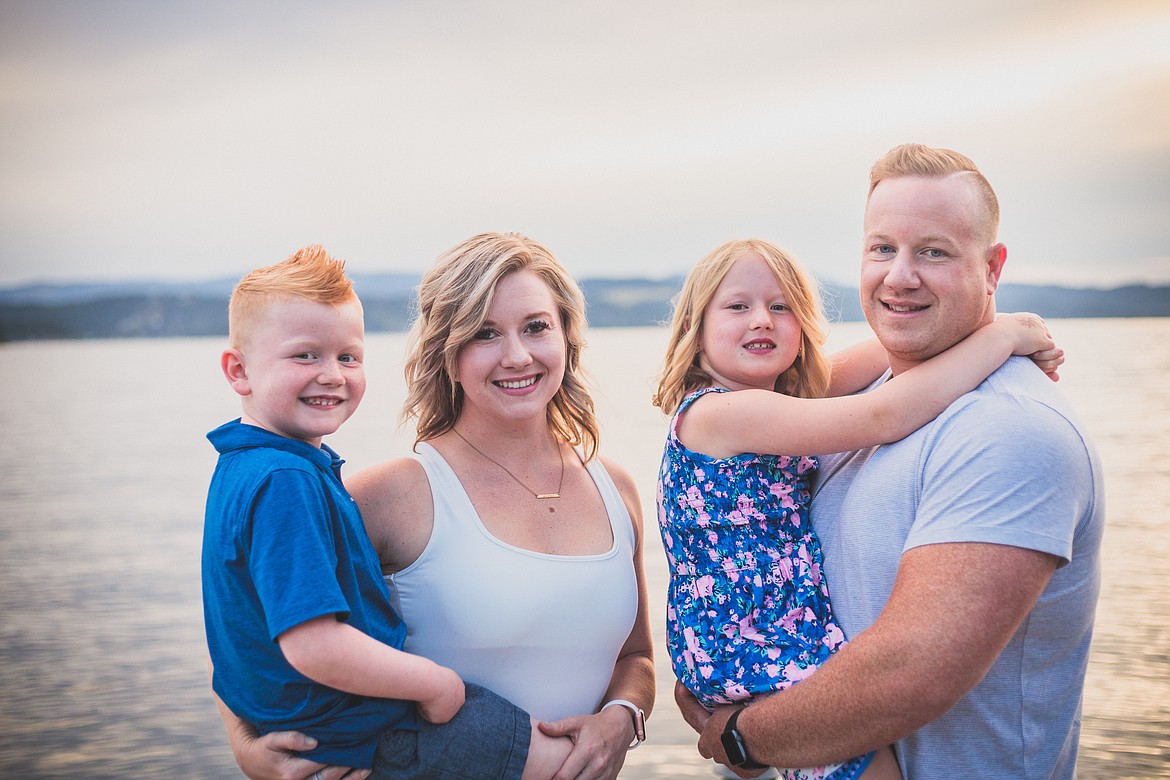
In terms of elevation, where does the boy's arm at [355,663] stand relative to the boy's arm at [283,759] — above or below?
above

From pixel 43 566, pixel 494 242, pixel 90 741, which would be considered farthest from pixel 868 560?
pixel 43 566

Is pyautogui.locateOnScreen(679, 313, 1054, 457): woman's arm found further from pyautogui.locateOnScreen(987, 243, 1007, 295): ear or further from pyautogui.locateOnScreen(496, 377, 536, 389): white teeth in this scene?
pyautogui.locateOnScreen(496, 377, 536, 389): white teeth

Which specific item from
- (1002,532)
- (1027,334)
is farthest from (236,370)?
(1027,334)

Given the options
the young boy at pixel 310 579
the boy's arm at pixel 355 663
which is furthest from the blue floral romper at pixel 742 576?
the boy's arm at pixel 355 663

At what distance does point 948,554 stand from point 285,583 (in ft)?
5.21

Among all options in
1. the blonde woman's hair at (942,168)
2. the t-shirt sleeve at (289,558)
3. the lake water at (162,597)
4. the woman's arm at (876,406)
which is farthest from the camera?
the lake water at (162,597)

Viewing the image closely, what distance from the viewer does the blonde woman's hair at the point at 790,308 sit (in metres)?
3.00

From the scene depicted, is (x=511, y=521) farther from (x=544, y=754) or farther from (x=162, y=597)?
(x=162, y=597)

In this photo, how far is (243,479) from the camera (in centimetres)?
220

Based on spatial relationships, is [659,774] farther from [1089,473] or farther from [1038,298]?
[1038,298]

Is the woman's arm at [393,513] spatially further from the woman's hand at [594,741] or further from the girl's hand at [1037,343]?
the girl's hand at [1037,343]

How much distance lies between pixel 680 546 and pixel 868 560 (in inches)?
23.5

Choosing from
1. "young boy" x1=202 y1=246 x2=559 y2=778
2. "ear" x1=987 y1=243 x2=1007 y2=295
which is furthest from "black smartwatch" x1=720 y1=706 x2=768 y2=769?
"ear" x1=987 y1=243 x2=1007 y2=295

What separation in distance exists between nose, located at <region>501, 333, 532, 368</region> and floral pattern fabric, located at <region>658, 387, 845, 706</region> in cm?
52
